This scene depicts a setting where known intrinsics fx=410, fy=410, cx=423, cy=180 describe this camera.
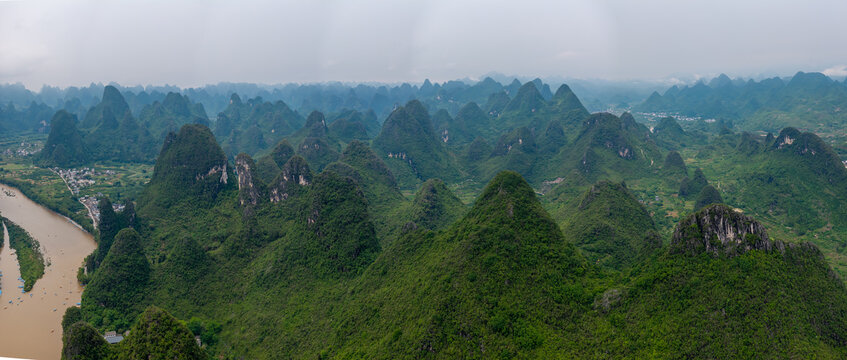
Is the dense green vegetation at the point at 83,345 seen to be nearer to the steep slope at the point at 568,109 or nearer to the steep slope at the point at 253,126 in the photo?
the steep slope at the point at 253,126

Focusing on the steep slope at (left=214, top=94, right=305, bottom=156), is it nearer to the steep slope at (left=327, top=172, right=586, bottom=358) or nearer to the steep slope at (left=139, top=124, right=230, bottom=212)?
the steep slope at (left=139, top=124, right=230, bottom=212)

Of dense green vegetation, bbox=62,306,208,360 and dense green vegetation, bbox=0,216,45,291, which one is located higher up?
dense green vegetation, bbox=62,306,208,360

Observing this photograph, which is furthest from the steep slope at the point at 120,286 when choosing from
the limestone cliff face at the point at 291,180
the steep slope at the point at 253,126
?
the steep slope at the point at 253,126

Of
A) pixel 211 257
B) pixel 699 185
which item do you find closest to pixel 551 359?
pixel 211 257

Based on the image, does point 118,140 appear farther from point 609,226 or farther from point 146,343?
point 609,226

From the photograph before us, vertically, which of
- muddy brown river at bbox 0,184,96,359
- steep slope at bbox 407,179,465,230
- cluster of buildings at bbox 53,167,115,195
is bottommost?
muddy brown river at bbox 0,184,96,359

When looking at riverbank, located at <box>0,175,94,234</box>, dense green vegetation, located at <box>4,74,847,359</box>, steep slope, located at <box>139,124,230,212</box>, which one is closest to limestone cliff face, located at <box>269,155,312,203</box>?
dense green vegetation, located at <box>4,74,847,359</box>
